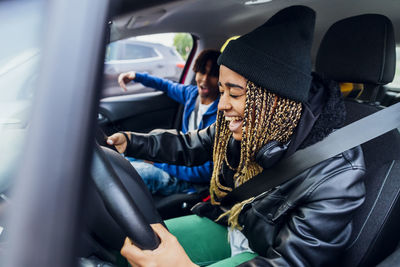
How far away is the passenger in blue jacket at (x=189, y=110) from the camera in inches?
80.5

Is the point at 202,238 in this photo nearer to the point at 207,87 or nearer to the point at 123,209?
the point at 123,209

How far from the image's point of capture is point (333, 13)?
180cm

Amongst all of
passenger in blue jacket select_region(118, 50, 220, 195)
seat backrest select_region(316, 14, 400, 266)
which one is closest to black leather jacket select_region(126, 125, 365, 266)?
seat backrest select_region(316, 14, 400, 266)

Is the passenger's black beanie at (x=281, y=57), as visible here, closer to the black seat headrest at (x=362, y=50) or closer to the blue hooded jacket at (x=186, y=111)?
the black seat headrest at (x=362, y=50)

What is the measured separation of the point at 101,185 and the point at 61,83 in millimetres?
302

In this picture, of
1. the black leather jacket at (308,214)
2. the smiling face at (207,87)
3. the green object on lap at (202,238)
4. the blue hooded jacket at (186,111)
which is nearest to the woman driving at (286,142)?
the black leather jacket at (308,214)

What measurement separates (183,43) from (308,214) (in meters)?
2.15

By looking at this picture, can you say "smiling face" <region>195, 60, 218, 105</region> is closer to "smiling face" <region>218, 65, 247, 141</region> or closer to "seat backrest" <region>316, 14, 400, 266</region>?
"seat backrest" <region>316, 14, 400, 266</region>

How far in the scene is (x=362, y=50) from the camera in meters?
1.38

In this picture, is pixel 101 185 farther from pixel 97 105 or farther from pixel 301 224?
pixel 301 224

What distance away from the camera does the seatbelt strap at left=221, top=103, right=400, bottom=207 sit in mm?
1145

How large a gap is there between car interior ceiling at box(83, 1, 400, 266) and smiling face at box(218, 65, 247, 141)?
1.66 ft

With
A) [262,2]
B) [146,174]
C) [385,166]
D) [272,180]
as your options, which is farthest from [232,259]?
[262,2]

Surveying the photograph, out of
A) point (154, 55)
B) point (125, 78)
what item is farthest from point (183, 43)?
point (154, 55)
